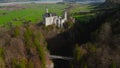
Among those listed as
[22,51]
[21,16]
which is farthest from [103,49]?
[21,16]

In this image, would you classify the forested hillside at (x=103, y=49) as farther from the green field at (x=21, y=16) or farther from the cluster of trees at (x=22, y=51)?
the green field at (x=21, y=16)

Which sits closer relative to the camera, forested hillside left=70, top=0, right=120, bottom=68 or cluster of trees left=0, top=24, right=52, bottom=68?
forested hillside left=70, top=0, right=120, bottom=68

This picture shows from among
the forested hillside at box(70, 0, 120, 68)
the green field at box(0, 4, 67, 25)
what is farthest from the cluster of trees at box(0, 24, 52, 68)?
the green field at box(0, 4, 67, 25)

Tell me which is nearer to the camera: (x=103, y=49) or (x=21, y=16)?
(x=103, y=49)

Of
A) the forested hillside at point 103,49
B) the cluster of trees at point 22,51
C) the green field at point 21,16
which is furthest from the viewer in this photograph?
the green field at point 21,16

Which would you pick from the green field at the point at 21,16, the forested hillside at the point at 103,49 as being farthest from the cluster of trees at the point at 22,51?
the green field at the point at 21,16

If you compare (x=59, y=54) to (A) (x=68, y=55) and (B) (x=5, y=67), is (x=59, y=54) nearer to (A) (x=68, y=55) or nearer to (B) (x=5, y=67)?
(A) (x=68, y=55)

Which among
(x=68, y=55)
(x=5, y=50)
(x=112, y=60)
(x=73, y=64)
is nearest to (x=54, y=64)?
(x=68, y=55)

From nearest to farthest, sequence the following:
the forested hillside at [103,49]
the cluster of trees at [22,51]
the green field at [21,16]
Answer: the forested hillside at [103,49] < the cluster of trees at [22,51] < the green field at [21,16]

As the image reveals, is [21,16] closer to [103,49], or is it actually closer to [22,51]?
[22,51]

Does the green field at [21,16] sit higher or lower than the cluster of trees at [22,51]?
lower

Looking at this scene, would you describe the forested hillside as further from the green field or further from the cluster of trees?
the green field
